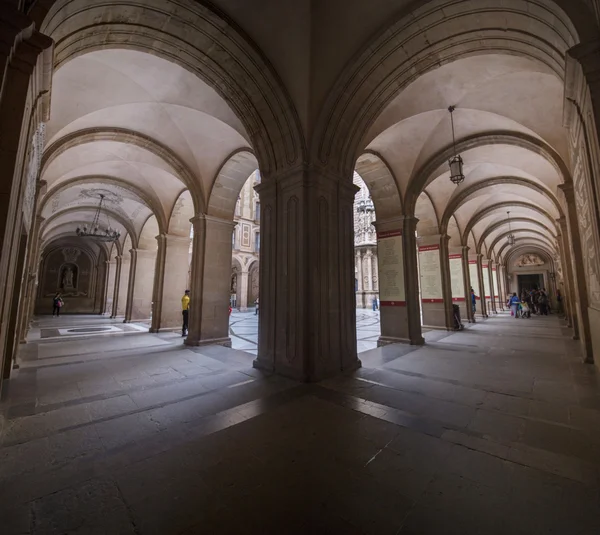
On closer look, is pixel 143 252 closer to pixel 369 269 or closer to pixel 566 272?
pixel 566 272

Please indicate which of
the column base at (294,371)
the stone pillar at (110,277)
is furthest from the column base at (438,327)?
the stone pillar at (110,277)

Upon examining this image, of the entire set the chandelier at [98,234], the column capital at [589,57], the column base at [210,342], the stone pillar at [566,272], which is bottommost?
the column base at [210,342]

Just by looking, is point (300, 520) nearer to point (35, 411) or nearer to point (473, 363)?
point (35, 411)

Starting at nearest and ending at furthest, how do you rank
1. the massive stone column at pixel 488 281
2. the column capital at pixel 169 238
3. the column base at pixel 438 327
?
1. the column base at pixel 438 327
2. the column capital at pixel 169 238
3. the massive stone column at pixel 488 281

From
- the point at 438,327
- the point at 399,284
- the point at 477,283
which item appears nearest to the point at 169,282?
the point at 399,284

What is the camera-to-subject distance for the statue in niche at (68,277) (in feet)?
69.4

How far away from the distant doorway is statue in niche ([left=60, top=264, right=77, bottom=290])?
38612 mm

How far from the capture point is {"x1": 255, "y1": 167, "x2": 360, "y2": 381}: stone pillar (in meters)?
4.52

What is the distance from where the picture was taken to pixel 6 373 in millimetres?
4492

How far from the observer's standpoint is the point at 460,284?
1276 centimetres

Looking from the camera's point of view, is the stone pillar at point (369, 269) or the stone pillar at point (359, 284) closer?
the stone pillar at point (359, 284)

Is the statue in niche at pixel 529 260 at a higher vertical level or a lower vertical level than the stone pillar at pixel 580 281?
higher

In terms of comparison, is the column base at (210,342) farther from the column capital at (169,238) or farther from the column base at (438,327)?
the column base at (438,327)

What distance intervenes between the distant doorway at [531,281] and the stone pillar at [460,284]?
19.3m
